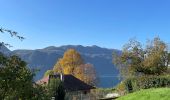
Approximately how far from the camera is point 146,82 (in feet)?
190

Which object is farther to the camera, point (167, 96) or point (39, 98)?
point (167, 96)

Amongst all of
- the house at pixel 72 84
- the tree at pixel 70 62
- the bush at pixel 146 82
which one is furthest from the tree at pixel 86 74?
the bush at pixel 146 82

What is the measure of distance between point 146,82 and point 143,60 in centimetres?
1938

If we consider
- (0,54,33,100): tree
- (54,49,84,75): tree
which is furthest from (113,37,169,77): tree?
(0,54,33,100): tree

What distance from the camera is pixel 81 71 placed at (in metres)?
105

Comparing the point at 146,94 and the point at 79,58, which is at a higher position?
the point at 79,58

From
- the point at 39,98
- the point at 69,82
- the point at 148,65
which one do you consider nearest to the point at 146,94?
the point at 39,98

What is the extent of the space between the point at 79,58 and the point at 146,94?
212 ft

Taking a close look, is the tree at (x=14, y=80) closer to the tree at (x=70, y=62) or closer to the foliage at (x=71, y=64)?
the foliage at (x=71, y=64)

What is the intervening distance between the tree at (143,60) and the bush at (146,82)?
44.5 ft

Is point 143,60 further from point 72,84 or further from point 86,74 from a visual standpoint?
point 86,74

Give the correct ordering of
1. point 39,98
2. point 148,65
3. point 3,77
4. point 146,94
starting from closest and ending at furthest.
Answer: point 3,77
point 39,98
point 146,94
point 148,65

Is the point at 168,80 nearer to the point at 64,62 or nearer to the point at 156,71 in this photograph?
the point at 156,71

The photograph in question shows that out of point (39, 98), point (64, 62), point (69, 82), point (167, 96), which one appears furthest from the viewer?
point (64, 62)
